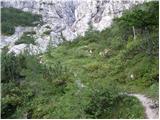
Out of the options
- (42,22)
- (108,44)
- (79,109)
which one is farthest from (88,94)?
(42,22)

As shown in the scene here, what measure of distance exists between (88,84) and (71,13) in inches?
3073

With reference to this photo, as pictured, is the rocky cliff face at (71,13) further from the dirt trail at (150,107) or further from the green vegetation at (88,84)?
the dirt trail at (150,107)

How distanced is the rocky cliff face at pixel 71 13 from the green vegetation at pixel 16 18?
2.27 meters

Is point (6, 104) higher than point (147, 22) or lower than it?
lower

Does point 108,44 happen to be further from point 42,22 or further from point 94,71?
point 42,22

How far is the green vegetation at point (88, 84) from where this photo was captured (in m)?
23.4

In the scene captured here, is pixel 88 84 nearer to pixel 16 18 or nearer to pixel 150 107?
pixel 150 107

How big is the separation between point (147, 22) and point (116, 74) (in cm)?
528

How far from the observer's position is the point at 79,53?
47.5 metres

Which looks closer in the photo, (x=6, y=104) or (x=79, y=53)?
(x=6, y=104)

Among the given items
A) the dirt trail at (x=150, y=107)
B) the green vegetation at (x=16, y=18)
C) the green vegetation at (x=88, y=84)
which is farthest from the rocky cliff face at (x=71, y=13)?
the dirt trail at (x=150, y=107)

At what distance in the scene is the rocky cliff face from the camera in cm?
7856

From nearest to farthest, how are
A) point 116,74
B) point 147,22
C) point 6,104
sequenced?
point 6,104, point 147,22, point 116,74

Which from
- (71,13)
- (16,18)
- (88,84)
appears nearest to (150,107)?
(88,84)
